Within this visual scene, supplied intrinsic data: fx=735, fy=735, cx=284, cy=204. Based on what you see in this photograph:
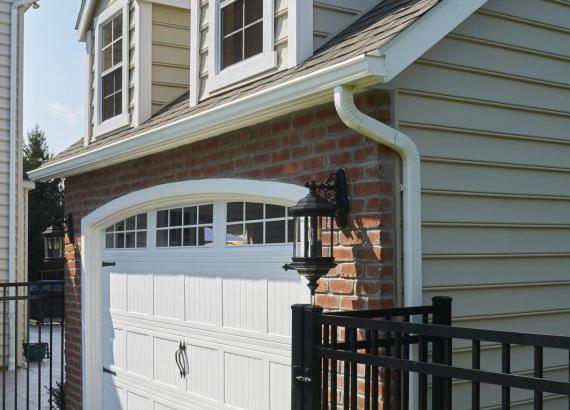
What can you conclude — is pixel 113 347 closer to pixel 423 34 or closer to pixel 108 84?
pixel 108 84

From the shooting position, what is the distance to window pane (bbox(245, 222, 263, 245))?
17.1 ft

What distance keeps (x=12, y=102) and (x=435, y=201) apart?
871 centimetres

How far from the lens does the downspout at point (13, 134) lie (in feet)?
35.8

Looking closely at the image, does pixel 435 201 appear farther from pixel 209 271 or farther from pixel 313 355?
pixel 209 271

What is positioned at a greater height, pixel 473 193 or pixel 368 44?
pixel 368 44

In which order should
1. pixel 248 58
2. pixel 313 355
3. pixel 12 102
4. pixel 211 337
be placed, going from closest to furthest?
1. pixel 313 355
2. pixel 248 58
3. pixel 211 337
4. pixel 12 102

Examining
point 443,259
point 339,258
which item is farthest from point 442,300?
point 339,258

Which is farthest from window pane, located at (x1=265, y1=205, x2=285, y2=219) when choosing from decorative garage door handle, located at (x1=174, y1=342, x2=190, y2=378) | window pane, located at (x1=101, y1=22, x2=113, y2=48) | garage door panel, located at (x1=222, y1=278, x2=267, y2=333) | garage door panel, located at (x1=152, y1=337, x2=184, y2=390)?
window pane, located at (x1=101, y1=22, x2=113, y2=48)

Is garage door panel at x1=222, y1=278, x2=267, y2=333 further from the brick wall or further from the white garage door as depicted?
the brick wall

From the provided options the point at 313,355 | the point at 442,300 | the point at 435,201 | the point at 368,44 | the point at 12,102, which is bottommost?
the point at 313,355

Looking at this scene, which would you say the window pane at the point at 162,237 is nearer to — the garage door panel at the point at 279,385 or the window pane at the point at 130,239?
the window pane at the point at 130,239

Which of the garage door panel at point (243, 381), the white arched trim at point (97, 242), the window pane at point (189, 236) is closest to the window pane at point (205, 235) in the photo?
the window pane at point (189, 236)

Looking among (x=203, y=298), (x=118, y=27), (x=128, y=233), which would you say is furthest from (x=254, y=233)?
(x=118, y=27)

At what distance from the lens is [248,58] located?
530 cm
